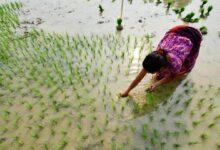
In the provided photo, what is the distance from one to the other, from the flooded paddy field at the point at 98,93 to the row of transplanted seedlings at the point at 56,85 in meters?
0.01

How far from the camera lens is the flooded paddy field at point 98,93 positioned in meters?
2.67

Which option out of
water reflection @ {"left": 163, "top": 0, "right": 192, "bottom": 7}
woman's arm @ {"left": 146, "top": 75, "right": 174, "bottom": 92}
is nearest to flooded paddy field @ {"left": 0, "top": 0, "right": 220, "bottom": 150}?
woman's arm @ {"left": 146, "top": 75, "right": 174, "bottom": 92}

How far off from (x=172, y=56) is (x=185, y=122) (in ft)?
2.70

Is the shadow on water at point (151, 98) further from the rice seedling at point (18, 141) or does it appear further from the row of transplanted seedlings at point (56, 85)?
the rice seedling at point (18, 141)

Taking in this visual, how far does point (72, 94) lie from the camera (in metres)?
3.33

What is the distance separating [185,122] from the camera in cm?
282

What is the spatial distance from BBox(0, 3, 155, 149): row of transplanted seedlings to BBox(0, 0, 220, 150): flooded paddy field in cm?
1

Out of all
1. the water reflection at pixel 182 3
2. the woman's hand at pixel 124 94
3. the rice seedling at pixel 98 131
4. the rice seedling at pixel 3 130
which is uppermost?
the water reflection at pixel 182 3

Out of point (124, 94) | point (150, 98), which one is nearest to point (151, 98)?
point (150, 98)

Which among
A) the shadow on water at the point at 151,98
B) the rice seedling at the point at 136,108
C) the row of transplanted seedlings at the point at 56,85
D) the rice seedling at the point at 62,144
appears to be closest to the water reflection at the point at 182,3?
the row of transplanted seedlings at the point at 56,85

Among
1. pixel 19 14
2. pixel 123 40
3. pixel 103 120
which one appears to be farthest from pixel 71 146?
pixel 19 14

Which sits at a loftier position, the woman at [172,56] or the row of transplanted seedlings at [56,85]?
the woman at [172,56]

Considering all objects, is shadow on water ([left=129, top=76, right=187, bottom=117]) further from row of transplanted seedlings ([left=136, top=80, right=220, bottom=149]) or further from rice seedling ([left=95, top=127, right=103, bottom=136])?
rice seedling ([left=95, top=127, right=103, bottom=136])

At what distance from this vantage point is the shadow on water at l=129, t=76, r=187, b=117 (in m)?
3.02
